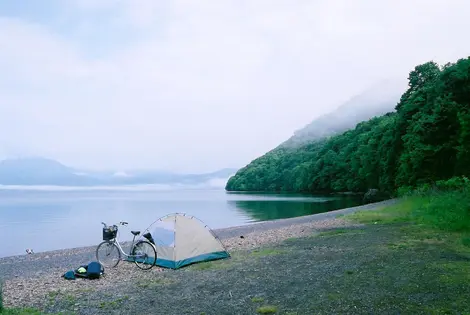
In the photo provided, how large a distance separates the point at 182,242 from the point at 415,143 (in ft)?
115

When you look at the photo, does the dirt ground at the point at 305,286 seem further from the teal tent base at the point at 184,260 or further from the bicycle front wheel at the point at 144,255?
the bicycle front wheel at the point at 144,255

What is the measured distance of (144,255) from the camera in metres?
14.0

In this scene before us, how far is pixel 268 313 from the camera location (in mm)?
8023

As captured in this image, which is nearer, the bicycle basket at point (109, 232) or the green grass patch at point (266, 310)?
the green grass patch at point (266, 310)

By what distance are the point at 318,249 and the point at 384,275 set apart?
5.17m

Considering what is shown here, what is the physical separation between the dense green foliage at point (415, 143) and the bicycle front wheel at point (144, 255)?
91.0ft

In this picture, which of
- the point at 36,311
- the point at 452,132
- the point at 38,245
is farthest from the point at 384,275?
the point at 452,132

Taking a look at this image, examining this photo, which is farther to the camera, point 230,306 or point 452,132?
point 452,132

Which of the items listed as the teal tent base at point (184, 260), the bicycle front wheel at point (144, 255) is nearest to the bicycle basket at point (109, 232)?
the bicycle front wheel at point (144, 255)

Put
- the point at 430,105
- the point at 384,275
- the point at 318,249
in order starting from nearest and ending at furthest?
the point at 384,275 → the point at 318,249 → the point at 430,105

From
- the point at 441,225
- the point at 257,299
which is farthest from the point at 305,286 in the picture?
the point at 441,225

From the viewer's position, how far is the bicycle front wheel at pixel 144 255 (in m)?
14.0

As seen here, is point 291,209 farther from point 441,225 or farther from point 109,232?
point 109,232

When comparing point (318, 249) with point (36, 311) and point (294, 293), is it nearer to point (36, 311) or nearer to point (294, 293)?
point (294, 293)
